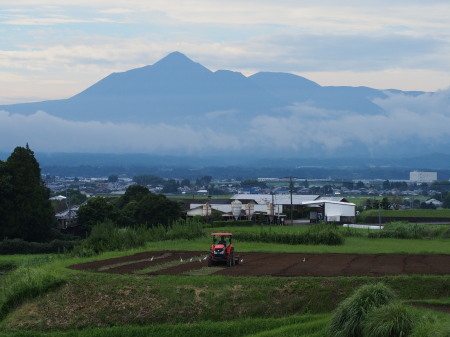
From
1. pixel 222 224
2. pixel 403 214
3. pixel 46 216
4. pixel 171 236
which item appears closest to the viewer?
pixel 171 236

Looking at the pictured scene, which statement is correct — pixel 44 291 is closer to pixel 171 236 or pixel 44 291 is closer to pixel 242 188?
pixel 171 236

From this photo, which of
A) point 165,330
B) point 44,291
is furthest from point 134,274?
point 165,330

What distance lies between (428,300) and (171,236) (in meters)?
23.4

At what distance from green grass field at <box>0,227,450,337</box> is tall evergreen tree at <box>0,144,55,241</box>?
25.8 m

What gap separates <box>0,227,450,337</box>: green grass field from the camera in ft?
76.8

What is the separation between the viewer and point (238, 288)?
2583 centimetres

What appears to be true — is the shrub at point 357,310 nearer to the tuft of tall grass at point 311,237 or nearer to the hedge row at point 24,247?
the tuft of tall grass at point 311,237

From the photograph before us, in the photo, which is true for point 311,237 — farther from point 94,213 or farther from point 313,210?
point 313,210

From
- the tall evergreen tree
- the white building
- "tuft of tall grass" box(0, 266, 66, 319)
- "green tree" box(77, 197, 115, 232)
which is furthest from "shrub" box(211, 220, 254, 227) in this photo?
"tuft of tall grass" box(0, 266, 66, 319)

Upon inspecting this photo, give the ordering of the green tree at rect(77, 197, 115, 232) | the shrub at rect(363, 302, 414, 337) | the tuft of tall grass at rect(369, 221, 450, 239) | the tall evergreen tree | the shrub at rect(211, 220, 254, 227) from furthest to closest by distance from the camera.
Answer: the shrub at rect(211, 220, 254, 227) < the green tree at rect(77, 197, 115, 232) < the tall evergreen tree < the tuft of tall grass at rect(369, 221, 450, 239) < the shrub at rect(363, 302, 414, 337)

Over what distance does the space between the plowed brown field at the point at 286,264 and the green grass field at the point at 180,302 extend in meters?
1.96

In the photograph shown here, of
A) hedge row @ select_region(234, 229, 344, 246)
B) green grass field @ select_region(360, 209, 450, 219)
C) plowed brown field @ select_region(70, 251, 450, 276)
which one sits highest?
plowed brown field @ select_region(70, 251, 450, 276)

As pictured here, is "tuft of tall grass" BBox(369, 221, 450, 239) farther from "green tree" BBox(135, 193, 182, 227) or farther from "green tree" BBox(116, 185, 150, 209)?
"green tree" BBox(116, 185, 150, 209)

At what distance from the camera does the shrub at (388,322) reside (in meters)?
18.9
